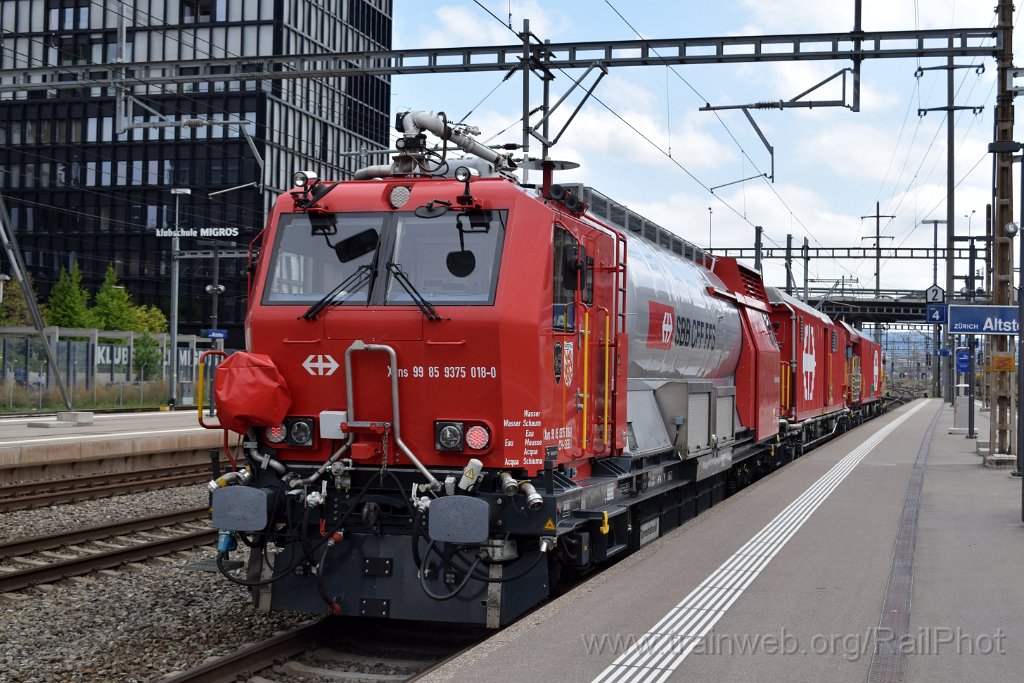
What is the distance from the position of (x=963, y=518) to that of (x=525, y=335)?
8.11 m

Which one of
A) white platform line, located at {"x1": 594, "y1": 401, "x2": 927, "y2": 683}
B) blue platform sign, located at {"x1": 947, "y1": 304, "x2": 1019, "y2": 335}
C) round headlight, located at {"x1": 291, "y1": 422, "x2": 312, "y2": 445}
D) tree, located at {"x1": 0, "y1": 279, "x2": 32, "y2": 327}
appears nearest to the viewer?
white platform line, located at {"x1": 594, "y1": 401, "x2": 927, "y2": 683}

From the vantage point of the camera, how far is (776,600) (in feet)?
27.9

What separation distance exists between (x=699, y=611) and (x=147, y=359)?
39602 mm

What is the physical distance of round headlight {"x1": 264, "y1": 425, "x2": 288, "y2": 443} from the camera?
871 centimetres

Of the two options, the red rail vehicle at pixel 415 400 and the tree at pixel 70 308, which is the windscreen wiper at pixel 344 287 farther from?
the tree at pixel 70 308

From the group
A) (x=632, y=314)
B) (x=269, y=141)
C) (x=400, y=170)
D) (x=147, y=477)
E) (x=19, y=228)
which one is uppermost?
(x=269, y=141)

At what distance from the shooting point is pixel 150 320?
63438 mm

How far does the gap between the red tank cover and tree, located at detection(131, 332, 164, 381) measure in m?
37.0

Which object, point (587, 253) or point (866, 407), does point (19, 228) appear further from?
point (587, 253)

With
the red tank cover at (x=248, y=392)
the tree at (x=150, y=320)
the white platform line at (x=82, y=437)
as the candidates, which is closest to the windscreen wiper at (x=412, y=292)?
the red tank cover at (x=248, y=392)

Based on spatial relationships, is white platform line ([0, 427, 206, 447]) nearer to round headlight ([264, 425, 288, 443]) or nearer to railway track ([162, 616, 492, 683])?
round headlight ([264, 425, 288, 443])

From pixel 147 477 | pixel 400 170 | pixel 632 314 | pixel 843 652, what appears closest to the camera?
pixel 843 652

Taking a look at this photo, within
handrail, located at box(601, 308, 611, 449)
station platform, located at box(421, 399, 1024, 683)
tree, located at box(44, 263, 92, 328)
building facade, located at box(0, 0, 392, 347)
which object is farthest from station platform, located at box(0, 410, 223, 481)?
building facade, located at box(0, 0, 392, 347)

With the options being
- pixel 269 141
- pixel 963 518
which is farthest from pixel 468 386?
pixel 269 141
